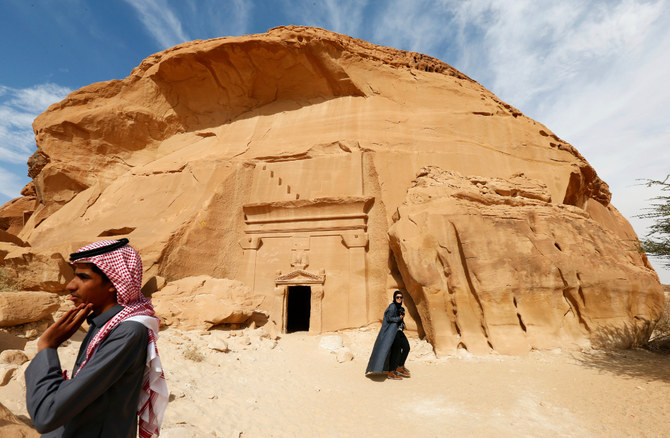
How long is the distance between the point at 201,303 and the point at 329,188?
615 cm

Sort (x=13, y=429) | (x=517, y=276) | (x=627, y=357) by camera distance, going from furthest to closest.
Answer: (x=517, y=276) → (x=627, y=357) → (x=13, y=429)

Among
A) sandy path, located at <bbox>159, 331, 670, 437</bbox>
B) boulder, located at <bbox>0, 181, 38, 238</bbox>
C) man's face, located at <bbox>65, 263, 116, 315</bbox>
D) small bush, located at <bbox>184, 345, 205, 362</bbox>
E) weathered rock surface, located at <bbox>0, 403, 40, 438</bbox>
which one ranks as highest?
boulder, located at <bbox>0, 181, 38, 238</bbox>

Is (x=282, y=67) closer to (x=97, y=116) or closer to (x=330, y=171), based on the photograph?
(x=330, y=171)

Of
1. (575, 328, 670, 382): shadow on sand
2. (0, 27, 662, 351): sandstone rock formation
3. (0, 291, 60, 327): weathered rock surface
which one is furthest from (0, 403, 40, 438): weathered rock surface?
(575, 328, 670, 382): shadow on sand

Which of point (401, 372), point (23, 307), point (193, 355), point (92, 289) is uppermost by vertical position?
point (92, 289)

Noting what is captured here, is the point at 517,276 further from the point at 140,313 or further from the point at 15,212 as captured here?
the point at 15,212

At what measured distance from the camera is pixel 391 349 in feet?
27.8

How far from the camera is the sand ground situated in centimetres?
559

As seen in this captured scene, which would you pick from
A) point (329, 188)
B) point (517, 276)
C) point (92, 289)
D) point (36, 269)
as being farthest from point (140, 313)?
point (329, 188)

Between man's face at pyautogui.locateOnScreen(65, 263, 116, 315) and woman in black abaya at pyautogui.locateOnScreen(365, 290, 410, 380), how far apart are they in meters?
6.99

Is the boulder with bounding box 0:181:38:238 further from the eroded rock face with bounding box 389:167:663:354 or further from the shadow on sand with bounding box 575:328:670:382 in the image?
the shadow on sand with bounding box 575:328:670:382

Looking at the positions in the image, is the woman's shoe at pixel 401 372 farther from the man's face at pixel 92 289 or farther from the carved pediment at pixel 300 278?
the man's face at pixel 92 289

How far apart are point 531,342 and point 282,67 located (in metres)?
14.5

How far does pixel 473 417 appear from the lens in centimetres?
613
